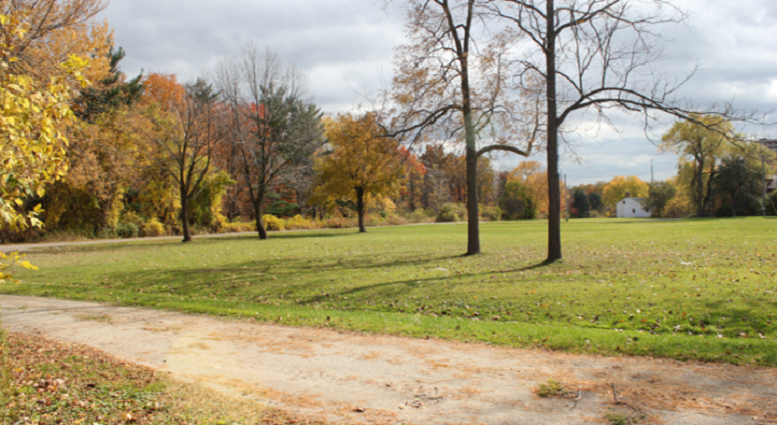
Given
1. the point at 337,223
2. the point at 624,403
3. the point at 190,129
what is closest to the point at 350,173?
the point at 337,223

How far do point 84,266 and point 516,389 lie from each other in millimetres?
16976

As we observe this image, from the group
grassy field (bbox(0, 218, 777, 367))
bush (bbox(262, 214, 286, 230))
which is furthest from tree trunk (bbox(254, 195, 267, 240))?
grassy field (bbox(0, 218, 777, 367))

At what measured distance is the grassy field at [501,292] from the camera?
6.94 meters

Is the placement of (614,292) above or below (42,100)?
below

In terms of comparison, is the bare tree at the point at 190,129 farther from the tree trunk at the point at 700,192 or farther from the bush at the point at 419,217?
the tree trunk at the point at 700,192

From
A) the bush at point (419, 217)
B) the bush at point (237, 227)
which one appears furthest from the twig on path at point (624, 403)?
the bush at point (419, 217)

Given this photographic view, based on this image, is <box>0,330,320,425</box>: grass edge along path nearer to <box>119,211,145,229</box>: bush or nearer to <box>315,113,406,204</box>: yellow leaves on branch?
<box>315,113,406,204</box>: yellow leaves on branch

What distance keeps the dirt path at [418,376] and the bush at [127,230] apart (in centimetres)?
2959

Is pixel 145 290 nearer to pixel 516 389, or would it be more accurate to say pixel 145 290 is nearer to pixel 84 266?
pixel 84 266

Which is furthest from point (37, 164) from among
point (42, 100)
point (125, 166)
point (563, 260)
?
point (125, 166)

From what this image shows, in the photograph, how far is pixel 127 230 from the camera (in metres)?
34.2

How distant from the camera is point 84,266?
16328 millimetres

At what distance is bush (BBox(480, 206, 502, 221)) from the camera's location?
2685 inches

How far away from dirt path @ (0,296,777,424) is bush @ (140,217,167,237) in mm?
30869
